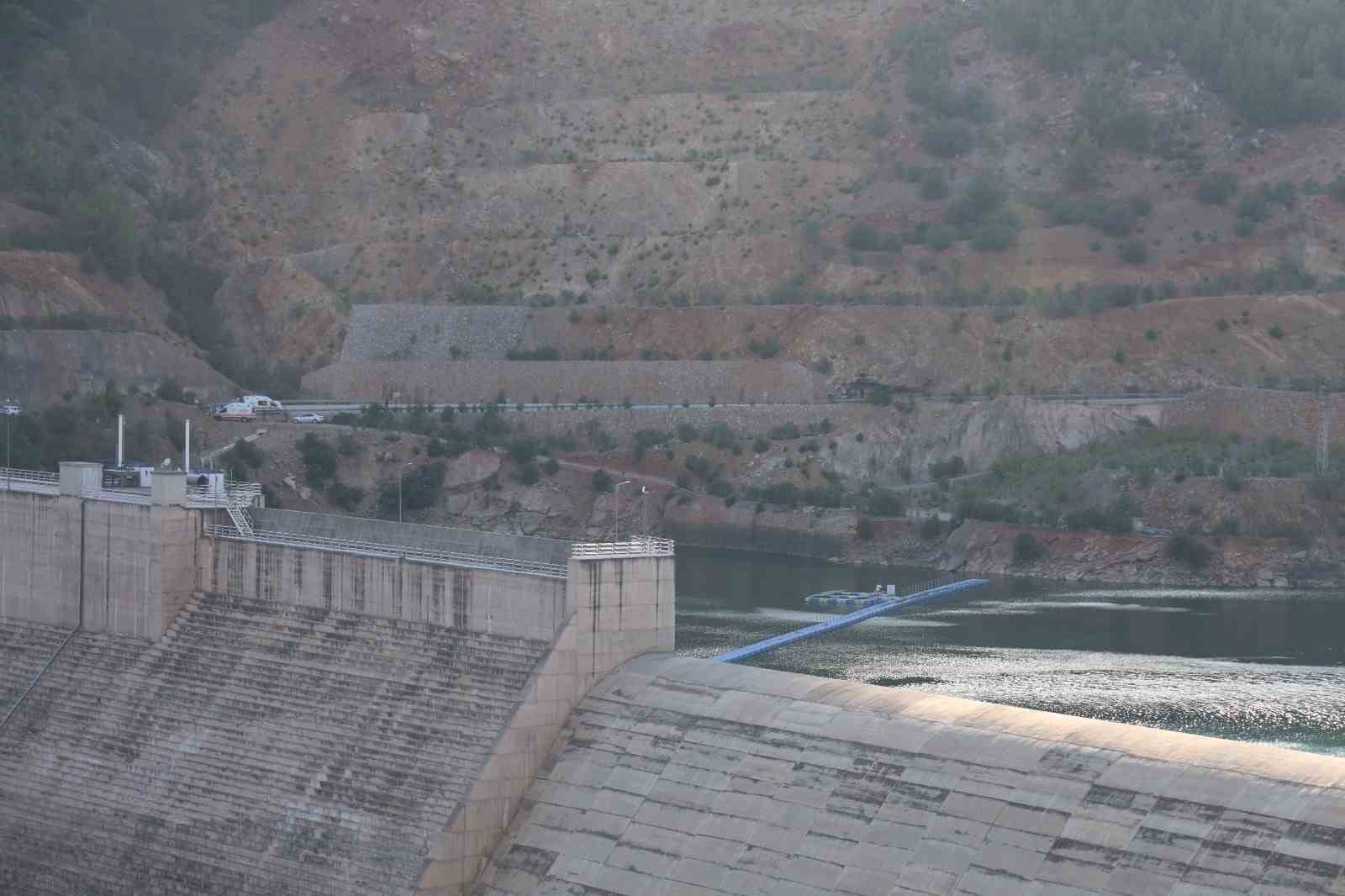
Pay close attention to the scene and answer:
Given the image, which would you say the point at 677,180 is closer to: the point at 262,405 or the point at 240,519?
the point at 262,405

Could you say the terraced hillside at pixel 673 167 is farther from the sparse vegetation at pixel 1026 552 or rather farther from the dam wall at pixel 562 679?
the dam wall at pixel 562 679

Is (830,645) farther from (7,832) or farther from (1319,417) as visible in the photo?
(1319,417)

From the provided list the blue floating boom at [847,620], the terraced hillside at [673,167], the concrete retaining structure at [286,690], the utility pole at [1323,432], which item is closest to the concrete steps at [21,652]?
the concrete retaining structure at [286,690]

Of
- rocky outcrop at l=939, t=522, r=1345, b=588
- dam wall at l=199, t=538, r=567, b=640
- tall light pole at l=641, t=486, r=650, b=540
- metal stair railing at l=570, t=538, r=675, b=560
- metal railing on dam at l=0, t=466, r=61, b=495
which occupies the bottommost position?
rocky outcrop at l=939, t=522, r=1345, b=588

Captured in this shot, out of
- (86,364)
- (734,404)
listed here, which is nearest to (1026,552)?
(734,404)

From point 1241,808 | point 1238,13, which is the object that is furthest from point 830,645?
point 1238,13

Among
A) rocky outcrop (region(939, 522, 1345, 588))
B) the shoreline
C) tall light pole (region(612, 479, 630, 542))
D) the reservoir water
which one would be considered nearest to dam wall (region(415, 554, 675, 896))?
the reservoir water

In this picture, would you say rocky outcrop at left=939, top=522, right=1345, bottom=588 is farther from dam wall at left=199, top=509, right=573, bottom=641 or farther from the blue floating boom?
dam wall at left=199, top=509, right=573, bottom=641
